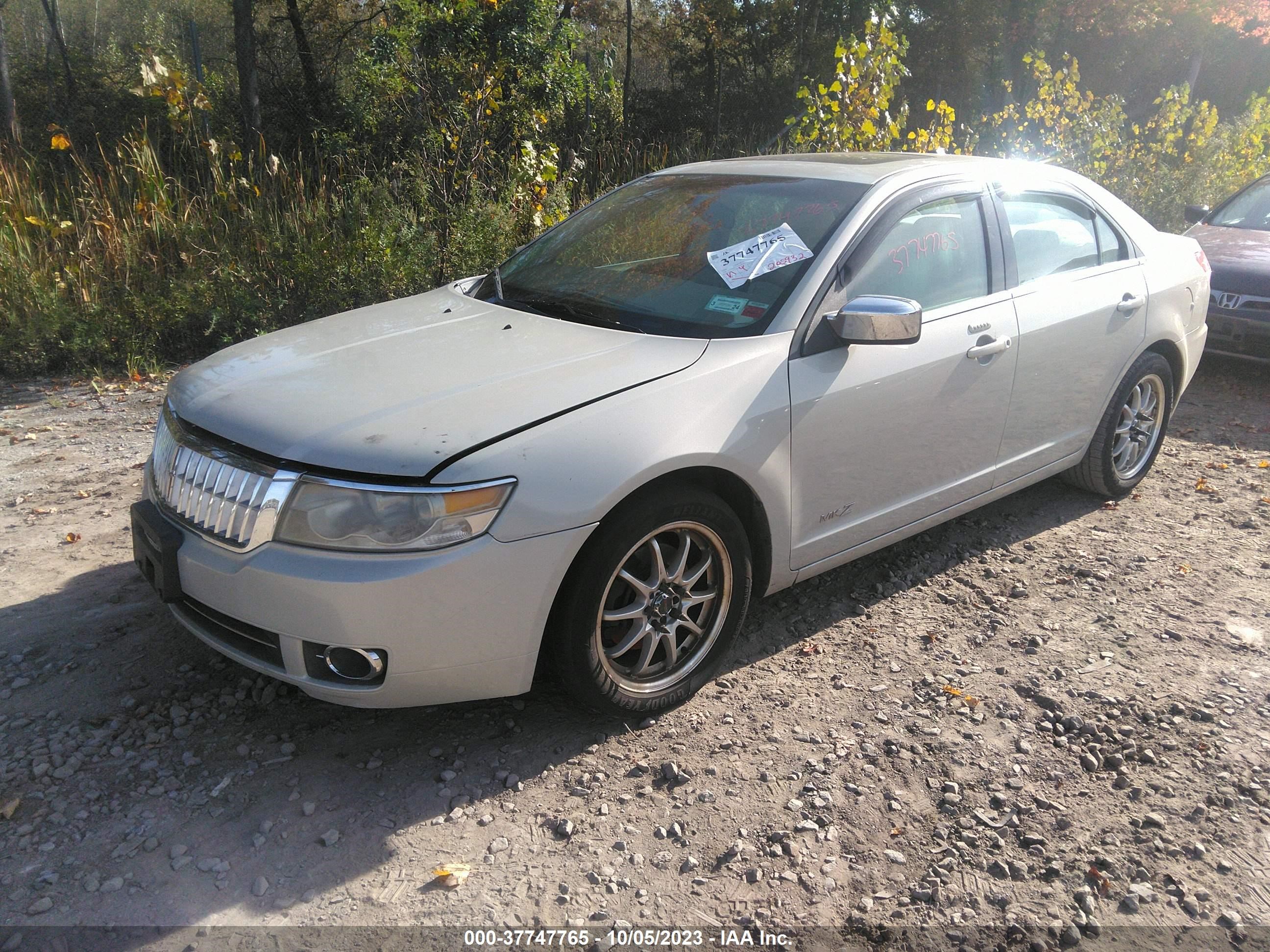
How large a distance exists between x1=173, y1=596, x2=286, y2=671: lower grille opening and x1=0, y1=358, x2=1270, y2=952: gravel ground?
360mm

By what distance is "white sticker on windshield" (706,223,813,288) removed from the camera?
3.37 metres

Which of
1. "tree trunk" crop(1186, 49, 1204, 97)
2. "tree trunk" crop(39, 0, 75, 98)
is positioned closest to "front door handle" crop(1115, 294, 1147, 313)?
"tree trunk" crop(39, 0, 75, 98)

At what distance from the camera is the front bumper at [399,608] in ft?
8.23

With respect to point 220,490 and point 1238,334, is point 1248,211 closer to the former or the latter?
point 1238,334

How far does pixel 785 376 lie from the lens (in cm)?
313

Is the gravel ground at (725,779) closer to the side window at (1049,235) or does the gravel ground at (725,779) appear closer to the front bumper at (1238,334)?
the side window at (1049,235)

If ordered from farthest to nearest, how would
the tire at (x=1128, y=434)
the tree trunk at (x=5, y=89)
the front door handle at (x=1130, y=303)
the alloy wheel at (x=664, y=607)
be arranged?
the tree trunk at (x=5, y=89) → the tire at (x=1128, y=434) → the front door handle at (x=1130, y=303) → the alloy wheel at (x=664, y=607)

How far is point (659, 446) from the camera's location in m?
2.79

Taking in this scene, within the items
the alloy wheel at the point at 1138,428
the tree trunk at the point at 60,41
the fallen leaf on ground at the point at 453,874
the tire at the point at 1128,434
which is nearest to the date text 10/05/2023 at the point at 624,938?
the fallen leaf on ground at the point at 453,874

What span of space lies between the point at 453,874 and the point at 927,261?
8.75 ft

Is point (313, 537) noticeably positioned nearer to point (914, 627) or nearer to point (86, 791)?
point (86, 791)

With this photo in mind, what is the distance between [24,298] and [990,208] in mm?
6178

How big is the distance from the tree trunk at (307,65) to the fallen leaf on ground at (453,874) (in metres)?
17.7

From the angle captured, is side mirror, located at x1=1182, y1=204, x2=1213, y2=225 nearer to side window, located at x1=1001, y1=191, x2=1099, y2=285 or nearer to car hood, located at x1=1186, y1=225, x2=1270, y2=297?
car hood, located at x1=1186, y1=225, x2=1270, y2=297
